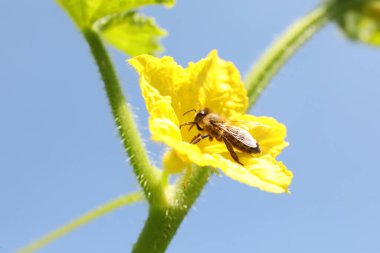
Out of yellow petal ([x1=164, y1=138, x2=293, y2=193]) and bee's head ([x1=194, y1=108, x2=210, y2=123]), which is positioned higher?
bee's head ([x1=194, y1=108, x2=210, y2=123])

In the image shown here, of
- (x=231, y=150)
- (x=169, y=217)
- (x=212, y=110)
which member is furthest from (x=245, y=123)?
(x=169, y=217)

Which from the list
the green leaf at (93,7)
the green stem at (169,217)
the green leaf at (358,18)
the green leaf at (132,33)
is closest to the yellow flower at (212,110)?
the green stem at (169,217)

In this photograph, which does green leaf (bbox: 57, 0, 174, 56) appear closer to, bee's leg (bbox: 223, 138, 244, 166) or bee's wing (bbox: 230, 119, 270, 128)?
bee's wing (bbox: 230, 119, 270, 128)

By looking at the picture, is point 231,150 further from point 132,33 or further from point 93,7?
point 132,33

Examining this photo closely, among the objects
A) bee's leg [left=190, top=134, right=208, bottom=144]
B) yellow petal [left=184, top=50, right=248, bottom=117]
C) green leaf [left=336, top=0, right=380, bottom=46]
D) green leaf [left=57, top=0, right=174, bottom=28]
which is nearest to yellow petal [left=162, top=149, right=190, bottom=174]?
bee's leg [left=190, top=134, right=208, bottom=144]

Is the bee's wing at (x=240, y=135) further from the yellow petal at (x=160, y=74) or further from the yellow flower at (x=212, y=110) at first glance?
the yellow petal at (x=160, y=74)

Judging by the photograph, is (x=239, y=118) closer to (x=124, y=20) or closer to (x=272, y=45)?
(x=272, y=45)
